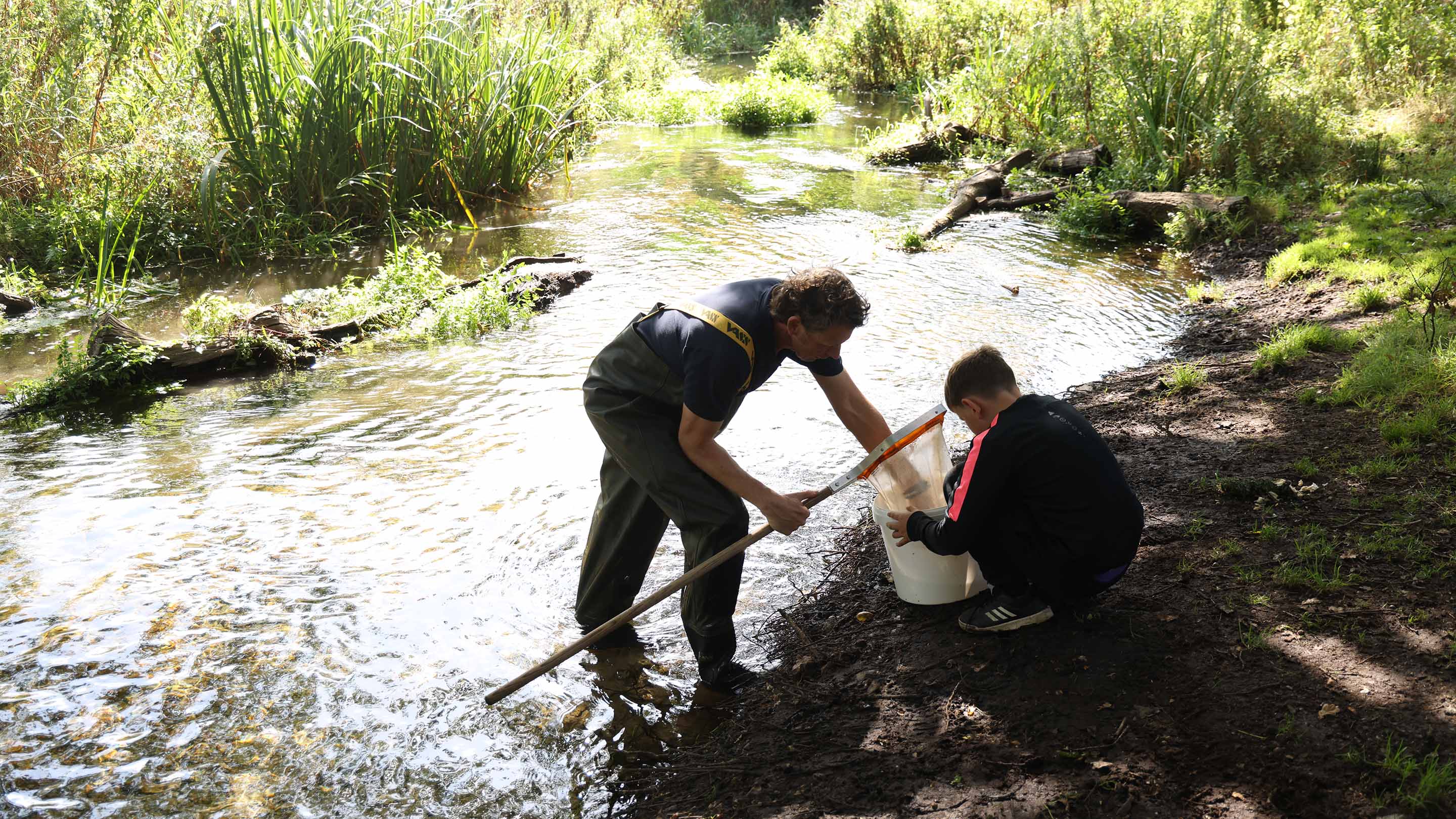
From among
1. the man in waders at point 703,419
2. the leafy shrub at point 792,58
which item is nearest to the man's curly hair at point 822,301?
the man in waders at point 703,419

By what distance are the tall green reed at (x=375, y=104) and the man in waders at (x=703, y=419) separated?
6040mm

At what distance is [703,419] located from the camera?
2.74 metres

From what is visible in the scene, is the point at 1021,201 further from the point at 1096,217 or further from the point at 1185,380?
the point at 1185,380

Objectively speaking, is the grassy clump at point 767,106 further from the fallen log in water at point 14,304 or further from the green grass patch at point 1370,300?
the green grass patch at point 1370,300

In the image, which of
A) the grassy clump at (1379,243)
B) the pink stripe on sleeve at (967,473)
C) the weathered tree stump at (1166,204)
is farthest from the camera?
the weathered tree stump at (1166,204)

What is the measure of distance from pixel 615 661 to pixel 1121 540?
1880 millimetres

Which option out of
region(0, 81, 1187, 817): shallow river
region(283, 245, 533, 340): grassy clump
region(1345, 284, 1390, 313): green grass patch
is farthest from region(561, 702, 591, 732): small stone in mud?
region(1345, 284, 1390, 313): green grass patch

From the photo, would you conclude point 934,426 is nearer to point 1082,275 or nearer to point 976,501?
point 976,501

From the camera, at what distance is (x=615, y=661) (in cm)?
343

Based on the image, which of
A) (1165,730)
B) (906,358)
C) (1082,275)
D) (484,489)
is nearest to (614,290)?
(906,358)

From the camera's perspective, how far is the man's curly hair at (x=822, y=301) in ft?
8.89

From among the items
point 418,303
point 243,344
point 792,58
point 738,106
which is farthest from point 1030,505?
point 792,58

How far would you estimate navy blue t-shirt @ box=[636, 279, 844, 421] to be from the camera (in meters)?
2.72

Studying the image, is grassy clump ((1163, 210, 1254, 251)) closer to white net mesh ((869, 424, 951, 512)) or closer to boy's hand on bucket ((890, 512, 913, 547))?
white net mesh ((869, 424, 951, 512))
